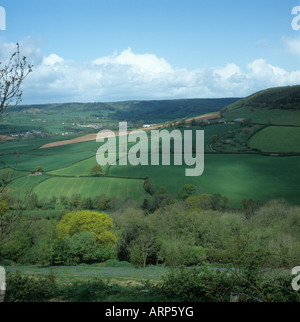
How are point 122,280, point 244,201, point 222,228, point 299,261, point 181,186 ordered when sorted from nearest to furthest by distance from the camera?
point 122,280
point 299,261
point 222,228
point 244,201
point 181,186

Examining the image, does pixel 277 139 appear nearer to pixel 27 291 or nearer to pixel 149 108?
pixel 27 291

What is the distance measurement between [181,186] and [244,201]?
10550 millimetres

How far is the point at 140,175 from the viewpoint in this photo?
51188 millimetres

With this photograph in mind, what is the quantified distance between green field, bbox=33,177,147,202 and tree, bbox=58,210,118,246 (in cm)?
1585

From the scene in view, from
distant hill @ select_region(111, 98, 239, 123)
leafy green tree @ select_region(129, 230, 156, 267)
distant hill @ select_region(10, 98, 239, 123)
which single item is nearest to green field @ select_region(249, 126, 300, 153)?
leafy green tree @ select_region(129, 230, 156, 267)

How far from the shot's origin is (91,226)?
27984 mm

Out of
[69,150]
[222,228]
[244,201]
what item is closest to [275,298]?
[222,228]

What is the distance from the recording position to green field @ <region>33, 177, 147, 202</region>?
153 ft

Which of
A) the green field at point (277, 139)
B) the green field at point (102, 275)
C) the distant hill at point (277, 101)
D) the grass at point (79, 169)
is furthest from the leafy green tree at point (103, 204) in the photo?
the distant hill at point (277, 101)

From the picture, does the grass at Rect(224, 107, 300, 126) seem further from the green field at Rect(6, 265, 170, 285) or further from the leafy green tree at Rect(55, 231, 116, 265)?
the green field at Rect(6, 265, 170, 285)

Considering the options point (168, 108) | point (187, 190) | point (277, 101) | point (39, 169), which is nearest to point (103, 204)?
point (187, 190)

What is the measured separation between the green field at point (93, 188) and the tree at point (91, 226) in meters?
15.8

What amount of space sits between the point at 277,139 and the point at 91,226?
45.0 meters
